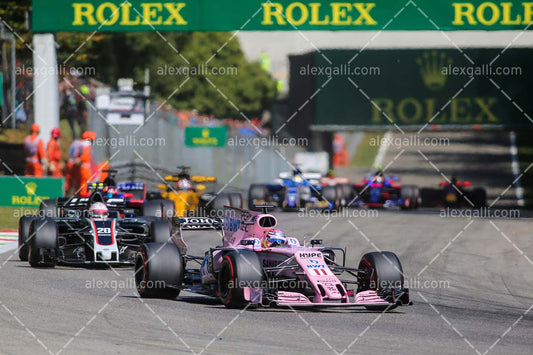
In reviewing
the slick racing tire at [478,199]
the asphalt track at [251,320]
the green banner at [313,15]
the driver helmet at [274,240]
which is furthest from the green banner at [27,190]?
the slick racing tire at [478,199]

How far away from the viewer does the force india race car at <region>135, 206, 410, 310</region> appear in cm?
1223

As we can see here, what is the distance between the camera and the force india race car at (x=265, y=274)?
12227mm

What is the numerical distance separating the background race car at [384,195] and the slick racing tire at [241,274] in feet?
78.1

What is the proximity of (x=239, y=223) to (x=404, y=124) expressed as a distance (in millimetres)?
40575

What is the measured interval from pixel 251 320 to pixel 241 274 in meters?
0.71

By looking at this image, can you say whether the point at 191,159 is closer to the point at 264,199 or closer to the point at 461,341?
the point at 264,199

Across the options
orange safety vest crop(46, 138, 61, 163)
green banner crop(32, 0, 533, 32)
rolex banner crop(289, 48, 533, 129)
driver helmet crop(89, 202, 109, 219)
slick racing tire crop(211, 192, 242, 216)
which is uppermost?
green banner crop(32, 0, 533, 32)

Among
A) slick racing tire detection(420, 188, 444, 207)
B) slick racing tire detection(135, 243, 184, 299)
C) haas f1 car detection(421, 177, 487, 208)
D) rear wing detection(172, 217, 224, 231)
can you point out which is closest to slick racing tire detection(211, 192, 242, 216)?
rear wing detection(172, 217, 224, 231)

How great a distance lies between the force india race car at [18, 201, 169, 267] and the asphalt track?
0.24m

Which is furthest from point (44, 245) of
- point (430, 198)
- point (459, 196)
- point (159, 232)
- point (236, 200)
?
point (430, 198)

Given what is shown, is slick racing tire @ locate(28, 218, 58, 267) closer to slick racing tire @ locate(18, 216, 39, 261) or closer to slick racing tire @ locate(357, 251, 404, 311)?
slick racing tire @ locate(18, 216, 39, 261)

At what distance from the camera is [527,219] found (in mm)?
31625

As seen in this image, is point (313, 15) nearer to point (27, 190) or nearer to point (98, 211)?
point (27, 190)

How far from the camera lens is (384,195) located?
36.3 metres
